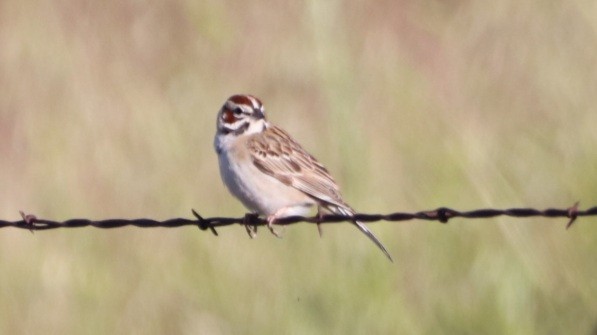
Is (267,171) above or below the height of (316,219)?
above

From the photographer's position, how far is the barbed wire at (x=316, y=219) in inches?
257

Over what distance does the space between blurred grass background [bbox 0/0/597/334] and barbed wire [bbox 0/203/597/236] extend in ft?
4.13

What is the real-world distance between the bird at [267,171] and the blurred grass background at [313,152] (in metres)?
0.24

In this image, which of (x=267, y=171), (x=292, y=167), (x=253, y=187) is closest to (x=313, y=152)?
(x=292, y=167)

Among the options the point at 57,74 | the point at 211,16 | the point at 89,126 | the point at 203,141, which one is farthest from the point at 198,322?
the point at 211,16

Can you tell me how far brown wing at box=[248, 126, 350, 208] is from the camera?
353 inches

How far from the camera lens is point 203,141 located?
12.4 meters

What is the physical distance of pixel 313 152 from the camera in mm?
12117

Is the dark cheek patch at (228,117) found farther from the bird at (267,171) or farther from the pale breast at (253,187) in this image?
the pale breast at (253,187)

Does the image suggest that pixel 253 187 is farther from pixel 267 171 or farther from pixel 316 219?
pixel 316 219

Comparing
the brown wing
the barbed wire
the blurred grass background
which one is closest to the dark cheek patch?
the brown wing

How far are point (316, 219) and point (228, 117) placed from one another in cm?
202

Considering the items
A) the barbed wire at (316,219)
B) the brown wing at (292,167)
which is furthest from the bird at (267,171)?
the barbed wire at (316,219)

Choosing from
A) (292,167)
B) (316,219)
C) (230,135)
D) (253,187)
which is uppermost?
(230,135)
